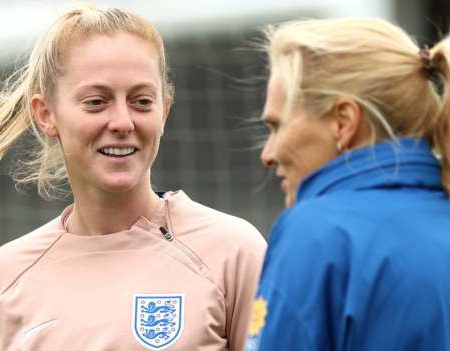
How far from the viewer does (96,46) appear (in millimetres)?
3721

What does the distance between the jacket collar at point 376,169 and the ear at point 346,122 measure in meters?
0.03

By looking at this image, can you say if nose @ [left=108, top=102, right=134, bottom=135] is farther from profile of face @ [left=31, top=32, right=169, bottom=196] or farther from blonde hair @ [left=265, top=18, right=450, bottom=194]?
blonde hair @ [left=265, top=18, right=450, bottom=194]

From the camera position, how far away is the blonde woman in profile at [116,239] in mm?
3551

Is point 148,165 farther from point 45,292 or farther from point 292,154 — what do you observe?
point 292,154

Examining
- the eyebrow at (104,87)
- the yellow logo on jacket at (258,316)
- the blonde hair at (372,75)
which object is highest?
the blonde hair at (372,75)

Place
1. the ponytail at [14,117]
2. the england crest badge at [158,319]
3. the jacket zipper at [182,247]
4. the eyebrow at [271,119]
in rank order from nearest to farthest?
the eyebrow at [271,119], the england crest badge at [158,319], the jacket zipper at [182,247], the ponytail at [14,117]

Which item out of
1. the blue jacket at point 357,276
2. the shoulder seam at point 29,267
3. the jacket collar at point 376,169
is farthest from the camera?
the shoulder seam at point 29,267

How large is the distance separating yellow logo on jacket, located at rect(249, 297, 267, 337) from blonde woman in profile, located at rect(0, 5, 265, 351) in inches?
29.7

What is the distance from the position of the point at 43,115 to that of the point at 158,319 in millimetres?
699

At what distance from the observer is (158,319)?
139 inches

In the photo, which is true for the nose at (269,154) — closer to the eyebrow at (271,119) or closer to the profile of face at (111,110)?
the eyebrow at (271,119)

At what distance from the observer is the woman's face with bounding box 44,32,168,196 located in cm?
366

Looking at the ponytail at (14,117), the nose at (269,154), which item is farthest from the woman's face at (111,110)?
the nose at (269,154)

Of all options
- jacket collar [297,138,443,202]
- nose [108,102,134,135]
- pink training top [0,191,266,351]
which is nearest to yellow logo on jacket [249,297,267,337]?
jacket collar [297,138,443,202]
